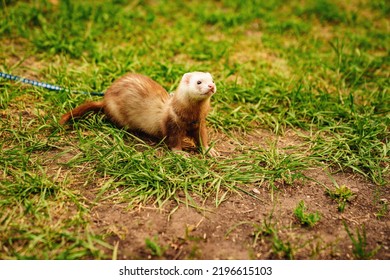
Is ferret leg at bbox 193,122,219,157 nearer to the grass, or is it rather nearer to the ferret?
the ferret

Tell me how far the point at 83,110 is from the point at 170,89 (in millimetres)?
994

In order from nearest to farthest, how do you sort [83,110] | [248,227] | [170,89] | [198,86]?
[248,227] → [198,86] → [83,110] → [170,89]

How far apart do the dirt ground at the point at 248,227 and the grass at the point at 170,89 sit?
9 centimetres

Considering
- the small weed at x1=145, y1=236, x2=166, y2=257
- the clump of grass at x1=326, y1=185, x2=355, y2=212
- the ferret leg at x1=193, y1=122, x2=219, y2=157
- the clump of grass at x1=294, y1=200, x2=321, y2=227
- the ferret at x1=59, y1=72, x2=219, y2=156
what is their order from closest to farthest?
the small weed at x1=145, y1=236, x2=166, y2=257
the clump of grass at x1=294, y1=200, x2=321, y2=227
the clump of grass at x1=326, y1=185, x2=355, y2=212
the ferret at x1=59, y1=72, x2=219, y2=156
the ferret leg at x1=193, y1=122, x2=219, y2=157

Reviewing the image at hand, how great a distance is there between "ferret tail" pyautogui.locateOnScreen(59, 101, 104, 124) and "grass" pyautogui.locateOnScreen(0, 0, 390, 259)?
0.27 feet

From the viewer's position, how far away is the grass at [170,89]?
2.76 metres

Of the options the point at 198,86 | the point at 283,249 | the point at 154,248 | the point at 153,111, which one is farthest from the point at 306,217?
the point at 153,111

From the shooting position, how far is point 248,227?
2.65m

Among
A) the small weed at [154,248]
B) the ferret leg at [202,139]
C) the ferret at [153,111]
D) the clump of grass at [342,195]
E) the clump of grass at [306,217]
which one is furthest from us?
the ferret leg at [202,139]

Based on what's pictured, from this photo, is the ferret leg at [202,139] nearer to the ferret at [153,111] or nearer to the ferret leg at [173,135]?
the ferret at [153,111]

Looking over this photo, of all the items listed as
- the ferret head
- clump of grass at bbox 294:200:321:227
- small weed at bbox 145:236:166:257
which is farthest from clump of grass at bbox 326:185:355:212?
small weed at bbox 145:236:166:257

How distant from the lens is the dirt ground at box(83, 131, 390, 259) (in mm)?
2449

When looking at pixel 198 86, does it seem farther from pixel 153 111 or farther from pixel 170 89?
pixel 170 89

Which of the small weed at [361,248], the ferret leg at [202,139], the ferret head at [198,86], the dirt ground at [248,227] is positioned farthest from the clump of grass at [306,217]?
the ferret head at [198,86]
